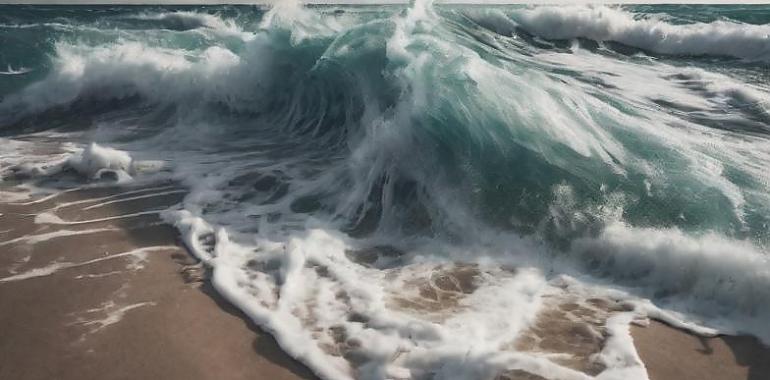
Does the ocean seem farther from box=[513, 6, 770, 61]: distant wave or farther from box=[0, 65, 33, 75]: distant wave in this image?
box=[513, 6, 770, 61]: distant wave

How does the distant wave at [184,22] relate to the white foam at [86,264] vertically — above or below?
above

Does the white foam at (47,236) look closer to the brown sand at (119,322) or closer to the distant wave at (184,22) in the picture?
the brown sand at (119,322)

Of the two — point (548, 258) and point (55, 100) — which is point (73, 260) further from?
point (55, 100)

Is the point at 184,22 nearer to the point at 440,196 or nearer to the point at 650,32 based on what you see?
the point at 650,32

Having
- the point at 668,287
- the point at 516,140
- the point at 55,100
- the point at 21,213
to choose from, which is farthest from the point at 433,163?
the point at 55,100

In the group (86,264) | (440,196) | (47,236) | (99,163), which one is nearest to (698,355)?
(440,196)

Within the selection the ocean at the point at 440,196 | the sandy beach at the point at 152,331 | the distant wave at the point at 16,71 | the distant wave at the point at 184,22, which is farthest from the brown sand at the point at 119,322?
the distant wave at the point at 184,22

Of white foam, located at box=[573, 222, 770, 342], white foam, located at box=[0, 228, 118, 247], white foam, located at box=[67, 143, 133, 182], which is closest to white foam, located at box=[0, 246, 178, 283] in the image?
white foam, located at box=[0, 228, 118, 247]
